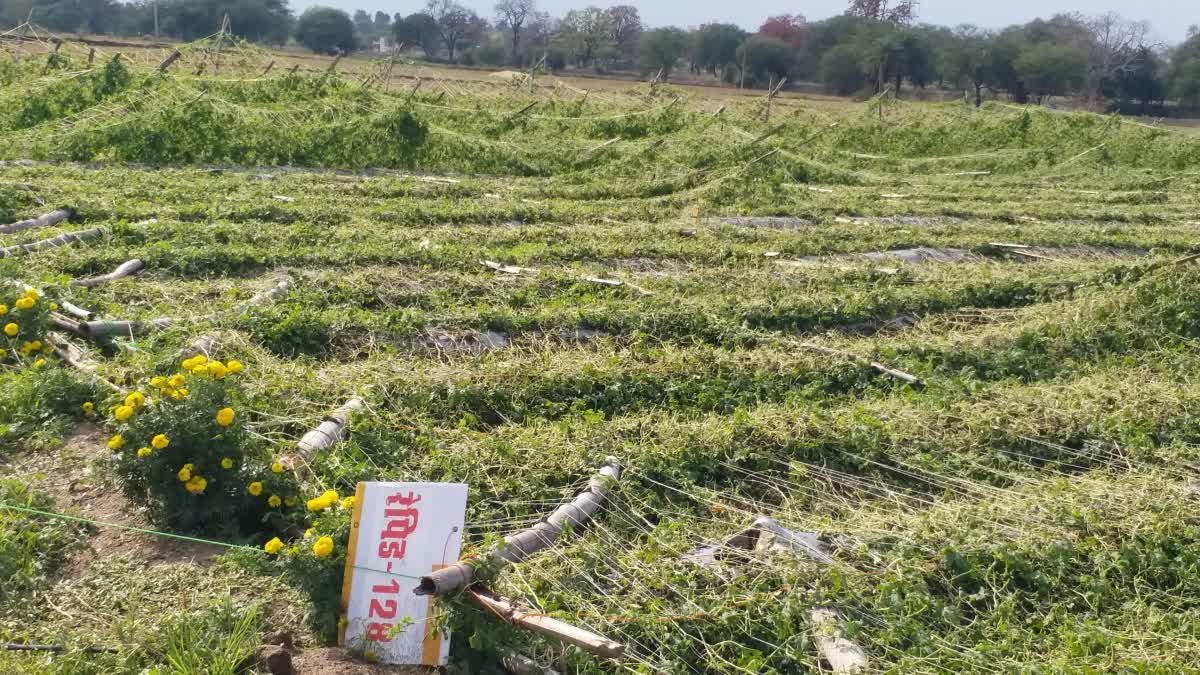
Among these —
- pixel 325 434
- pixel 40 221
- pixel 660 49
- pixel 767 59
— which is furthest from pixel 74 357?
pixel 660 49

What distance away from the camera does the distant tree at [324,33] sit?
61.6m

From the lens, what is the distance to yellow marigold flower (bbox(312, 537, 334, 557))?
389 centimetres

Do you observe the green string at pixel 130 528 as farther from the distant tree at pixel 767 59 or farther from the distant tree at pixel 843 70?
the distant tree at pixel 767 59

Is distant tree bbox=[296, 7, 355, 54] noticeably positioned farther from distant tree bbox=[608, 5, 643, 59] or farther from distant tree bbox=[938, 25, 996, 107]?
distant tree bbox=[938, 25, 996, 107]

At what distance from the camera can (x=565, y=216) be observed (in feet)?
44.3

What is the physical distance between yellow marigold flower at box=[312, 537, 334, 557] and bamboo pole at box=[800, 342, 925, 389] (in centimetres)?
469

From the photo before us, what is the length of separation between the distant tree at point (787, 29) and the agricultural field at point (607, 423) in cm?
5550

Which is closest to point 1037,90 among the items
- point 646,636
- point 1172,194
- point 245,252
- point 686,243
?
point 1172,194

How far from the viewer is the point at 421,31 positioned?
2761 inches

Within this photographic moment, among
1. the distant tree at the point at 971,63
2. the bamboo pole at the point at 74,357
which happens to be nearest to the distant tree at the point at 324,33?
the distant tree at the point at 971,63

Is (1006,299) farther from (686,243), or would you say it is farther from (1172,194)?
(1172,194)

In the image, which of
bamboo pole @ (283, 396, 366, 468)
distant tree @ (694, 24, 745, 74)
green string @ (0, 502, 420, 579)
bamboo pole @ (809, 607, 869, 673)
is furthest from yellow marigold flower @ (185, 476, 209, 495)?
distant tree @ (694, 24, 745, 74)

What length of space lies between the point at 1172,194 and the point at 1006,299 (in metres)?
14.1

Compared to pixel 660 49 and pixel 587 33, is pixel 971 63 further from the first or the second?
pixel 587 33
